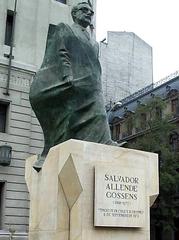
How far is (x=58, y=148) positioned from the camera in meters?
6.71

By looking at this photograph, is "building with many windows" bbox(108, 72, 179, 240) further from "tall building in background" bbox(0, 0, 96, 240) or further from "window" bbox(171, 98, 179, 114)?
"tall building in background" bbox(0, 0, 96, 240)

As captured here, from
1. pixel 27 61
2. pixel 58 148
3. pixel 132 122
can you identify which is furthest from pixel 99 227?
pixel 132 122

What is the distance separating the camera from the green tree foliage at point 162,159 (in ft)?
106

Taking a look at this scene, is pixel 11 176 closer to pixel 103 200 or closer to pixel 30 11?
pixel 30 11

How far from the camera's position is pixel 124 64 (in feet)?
171

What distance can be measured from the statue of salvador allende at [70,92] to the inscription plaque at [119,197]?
0.69 metres

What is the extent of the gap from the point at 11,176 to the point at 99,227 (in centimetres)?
1255

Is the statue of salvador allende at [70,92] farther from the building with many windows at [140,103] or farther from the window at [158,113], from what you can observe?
the building with many windows at [140,103]

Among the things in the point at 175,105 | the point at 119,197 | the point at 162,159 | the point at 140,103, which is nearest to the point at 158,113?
the point at 162,159

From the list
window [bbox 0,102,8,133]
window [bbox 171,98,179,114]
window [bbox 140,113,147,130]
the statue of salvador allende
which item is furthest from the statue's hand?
window [bbox 171,98,179,114]

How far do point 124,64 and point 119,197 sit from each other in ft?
151

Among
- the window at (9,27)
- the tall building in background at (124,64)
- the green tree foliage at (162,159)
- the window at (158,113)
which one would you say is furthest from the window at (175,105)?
the window at (9,27)

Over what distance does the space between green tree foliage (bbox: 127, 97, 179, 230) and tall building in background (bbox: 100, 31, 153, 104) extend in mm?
15108

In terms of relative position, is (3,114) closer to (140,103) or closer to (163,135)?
(163,135)
